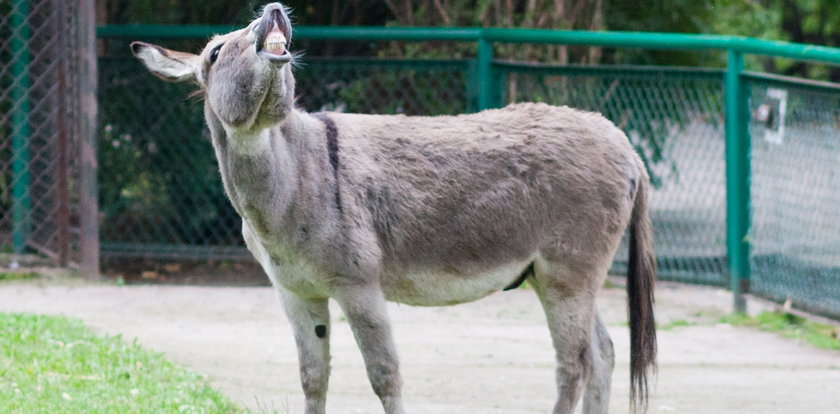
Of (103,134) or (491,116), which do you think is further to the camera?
(103,134)

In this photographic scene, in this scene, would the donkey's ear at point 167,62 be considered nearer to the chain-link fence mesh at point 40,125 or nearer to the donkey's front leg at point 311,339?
the donkey's front leg at point 311,339

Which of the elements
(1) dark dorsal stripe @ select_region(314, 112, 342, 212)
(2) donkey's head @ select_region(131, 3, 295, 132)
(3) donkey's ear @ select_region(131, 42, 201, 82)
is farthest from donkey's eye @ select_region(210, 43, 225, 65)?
(1) dark dorsal stripe @ select_region(314, 112, 342, 212)

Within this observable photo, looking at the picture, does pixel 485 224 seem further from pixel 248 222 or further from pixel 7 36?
pixel 7 36

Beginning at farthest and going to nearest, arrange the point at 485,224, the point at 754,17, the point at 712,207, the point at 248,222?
1. the point at 754,17
2. the point at 712,207
3. the point at 485,224
4. the point at 248,222

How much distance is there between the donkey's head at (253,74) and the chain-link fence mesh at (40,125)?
4972 mm

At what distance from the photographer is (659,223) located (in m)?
9.28

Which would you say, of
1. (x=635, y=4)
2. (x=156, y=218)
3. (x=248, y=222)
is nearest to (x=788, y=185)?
(x=635, y=4)

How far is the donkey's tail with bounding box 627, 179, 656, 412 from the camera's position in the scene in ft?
18.3

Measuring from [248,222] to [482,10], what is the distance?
554cm

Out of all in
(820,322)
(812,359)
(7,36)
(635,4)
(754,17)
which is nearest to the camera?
(812,359)

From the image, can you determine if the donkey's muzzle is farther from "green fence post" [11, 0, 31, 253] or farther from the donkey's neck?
"green fence post" [11, 0, 31, 253]

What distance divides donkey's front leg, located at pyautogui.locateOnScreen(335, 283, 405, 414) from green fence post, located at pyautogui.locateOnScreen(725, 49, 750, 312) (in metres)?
4.29

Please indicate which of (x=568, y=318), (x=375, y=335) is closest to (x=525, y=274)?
(x=568, y=318)

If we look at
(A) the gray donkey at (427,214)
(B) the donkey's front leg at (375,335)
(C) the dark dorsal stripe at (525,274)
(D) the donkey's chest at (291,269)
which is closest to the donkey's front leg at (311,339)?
(A) the gray donkey at (427,214)
